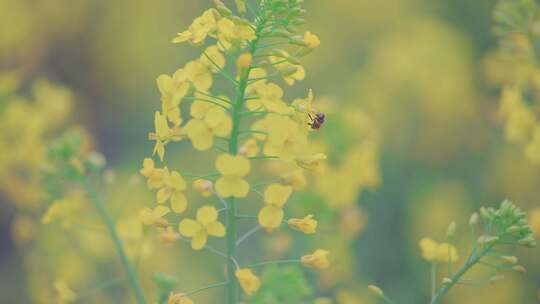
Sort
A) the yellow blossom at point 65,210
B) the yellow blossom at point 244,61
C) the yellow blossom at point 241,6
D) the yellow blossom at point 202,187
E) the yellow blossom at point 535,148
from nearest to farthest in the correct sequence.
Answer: the yellow blossom at point 244,61
the yellow blossom at point 241,6
the yellow blossom at point 202,187
the yellow blossom at point 65,210
the yellow blossom at point 535,148

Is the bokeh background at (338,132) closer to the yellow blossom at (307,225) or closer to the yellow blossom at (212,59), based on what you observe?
the yellow blossom at (307,225)

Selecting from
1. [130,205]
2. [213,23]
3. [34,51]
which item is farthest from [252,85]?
[34,51]

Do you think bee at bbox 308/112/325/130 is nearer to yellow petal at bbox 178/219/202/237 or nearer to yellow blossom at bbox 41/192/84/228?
yellow petal at bbox 178/219/202/237

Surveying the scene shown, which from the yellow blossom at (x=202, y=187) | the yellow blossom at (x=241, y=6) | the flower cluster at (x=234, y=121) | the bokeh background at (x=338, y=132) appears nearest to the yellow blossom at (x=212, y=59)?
the flower cluster at (x=234, y=121)

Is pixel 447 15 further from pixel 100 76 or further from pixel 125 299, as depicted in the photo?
pixel 125 299

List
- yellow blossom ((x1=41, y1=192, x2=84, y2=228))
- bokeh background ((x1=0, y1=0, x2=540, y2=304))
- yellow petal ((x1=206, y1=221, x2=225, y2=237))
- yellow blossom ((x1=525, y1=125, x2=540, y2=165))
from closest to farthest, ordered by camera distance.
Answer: yellow petal ((x1=206, y1=221, x2=225, y2=237)), yellow blossom ((x1=41, y1=192, x2=84, y2=228)), yellow blossom ((x1=525, y1=125, x2=540, y2=165)), bokeh background ((x1=0, y1=0, x2=540, y2=304))

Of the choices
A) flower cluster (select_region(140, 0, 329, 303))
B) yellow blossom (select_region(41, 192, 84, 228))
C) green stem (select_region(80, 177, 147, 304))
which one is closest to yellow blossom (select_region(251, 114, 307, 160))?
flower cluster (select_region(140, 0, 329, 303))

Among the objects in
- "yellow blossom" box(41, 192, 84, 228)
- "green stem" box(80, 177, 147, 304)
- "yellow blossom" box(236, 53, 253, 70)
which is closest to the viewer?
"yellow blossom" box(236, 53, 253, 70)
